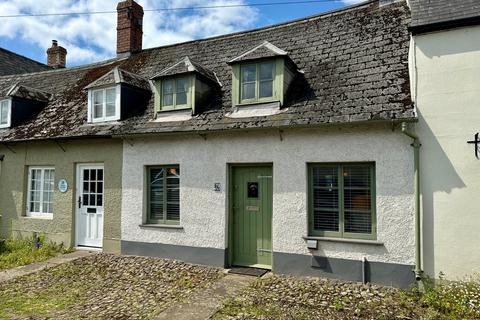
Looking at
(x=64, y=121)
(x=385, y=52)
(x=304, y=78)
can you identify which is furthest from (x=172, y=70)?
(x=385, y=52)

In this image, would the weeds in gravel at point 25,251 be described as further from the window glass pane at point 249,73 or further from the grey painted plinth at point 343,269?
the window glass pane at point 249,73

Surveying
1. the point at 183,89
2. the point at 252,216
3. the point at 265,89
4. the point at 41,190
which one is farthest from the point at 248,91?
the point at 41,190

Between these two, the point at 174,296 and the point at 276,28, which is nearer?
the point at 174,296

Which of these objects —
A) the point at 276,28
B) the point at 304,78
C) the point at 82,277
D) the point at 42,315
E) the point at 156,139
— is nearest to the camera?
the point at 42,315

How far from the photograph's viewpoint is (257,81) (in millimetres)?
8227

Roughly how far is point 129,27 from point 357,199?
1117 cm

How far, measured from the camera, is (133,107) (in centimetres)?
1017

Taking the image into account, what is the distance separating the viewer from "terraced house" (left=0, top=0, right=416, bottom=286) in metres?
6.92

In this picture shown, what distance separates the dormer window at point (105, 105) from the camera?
10.00 meters

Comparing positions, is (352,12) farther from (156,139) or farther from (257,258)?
(257,258)

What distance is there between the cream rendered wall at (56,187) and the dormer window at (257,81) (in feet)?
13.0

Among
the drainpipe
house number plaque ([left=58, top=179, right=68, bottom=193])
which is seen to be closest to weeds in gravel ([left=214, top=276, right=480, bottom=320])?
the drainpipe

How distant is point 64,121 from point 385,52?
9.54m

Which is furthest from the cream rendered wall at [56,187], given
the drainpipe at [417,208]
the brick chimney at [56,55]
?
the brick chimney at [56,55]
